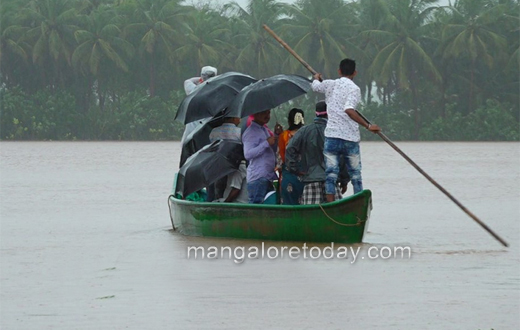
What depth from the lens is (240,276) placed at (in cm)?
827

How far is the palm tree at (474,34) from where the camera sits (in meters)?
44.8

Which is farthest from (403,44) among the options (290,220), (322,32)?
(290,220)

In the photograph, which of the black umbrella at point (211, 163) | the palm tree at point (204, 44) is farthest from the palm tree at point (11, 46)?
the black umbrella at point (211, 163)

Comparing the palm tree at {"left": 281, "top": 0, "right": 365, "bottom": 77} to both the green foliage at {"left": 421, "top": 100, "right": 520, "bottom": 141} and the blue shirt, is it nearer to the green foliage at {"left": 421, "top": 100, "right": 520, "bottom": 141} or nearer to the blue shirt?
the green foliage at {"left": 421, "top": 100, "right": 520, "bottom": 141}

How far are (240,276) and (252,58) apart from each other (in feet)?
131

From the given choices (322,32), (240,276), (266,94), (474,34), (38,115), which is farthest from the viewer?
(38,115)

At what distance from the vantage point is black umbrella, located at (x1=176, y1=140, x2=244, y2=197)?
33.2 feet

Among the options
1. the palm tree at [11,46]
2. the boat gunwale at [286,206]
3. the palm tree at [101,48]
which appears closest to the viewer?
the boat gunwale at [286,206]

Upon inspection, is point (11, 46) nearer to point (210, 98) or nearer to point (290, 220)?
point (210, 98)

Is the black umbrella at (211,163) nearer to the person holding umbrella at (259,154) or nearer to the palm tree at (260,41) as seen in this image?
the person holding umbrella at (259,154)

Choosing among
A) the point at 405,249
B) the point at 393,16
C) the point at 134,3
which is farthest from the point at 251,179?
the point at 134,3

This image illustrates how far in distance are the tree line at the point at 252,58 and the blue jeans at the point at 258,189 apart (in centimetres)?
3517

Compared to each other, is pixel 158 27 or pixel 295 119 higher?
pixel 158 27

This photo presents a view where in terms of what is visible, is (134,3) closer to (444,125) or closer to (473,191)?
(444,125)
